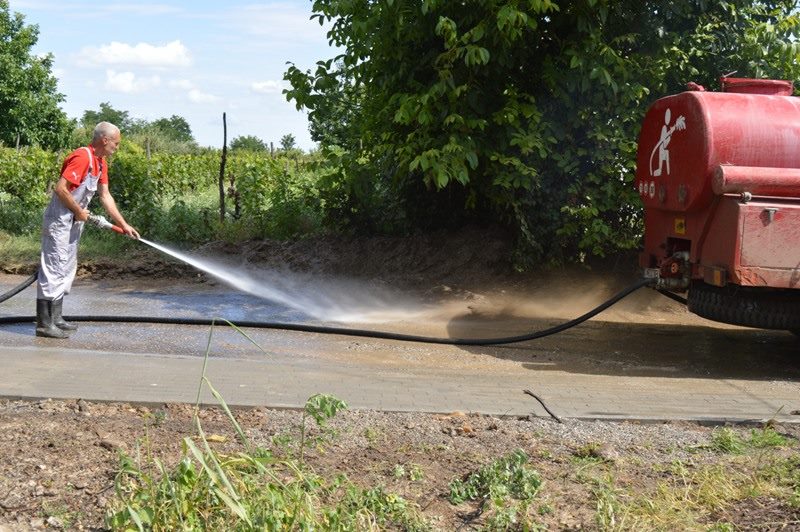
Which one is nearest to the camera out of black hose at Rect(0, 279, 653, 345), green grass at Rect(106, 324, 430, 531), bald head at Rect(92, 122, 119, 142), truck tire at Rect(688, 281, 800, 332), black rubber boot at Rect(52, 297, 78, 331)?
green grass at Rect(106, 324, 430, 531)

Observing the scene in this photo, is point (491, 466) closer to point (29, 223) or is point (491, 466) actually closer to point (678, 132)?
point (678, 132)

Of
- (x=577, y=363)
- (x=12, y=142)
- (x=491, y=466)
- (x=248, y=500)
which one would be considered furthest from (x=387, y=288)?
(x=12, y=142)

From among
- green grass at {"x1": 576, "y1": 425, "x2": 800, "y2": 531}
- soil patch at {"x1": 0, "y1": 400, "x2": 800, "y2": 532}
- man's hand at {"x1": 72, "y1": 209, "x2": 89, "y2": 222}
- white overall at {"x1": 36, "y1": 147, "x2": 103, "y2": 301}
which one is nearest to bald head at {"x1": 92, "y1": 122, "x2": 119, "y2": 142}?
white overall at {"x1": 36, "y1": 147, "x2": 103, "y2": 301}

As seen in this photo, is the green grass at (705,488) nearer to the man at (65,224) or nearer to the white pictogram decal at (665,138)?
the white pictogram decal at (665,138)

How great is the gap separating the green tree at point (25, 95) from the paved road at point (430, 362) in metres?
31.1

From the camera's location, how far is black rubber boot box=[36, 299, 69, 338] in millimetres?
8875

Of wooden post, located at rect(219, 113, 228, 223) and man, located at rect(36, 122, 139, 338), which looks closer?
man, located at rect(36, 122, 139, 338)

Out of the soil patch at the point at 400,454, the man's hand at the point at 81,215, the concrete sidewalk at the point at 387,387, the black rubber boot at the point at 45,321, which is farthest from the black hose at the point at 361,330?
the soil patch at the point at 400,454

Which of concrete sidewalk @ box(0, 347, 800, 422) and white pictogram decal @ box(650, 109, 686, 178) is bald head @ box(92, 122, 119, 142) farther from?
white pictogram decal @ box(650, 109, 686, 178)

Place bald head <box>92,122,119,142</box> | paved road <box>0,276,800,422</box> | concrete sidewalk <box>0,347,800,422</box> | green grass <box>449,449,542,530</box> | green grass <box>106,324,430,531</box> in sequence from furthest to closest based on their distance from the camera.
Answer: bald head <box>92,122,119,142</box> → paved road <box>0,276,800,422</box> → concrete sidewalk <box>0,347,800,422</box> → green grass <box>449,449,542,530</box> → green grass <box>106,324,430,531</box>

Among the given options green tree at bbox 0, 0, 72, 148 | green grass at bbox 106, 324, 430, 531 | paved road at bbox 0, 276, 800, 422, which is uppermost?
green tree at bbox 0, 0, 72, 148

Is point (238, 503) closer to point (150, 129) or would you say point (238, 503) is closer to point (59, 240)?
point (59, 240)

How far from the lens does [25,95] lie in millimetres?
41188

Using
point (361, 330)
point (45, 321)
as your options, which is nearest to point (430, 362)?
point (361, 330)
